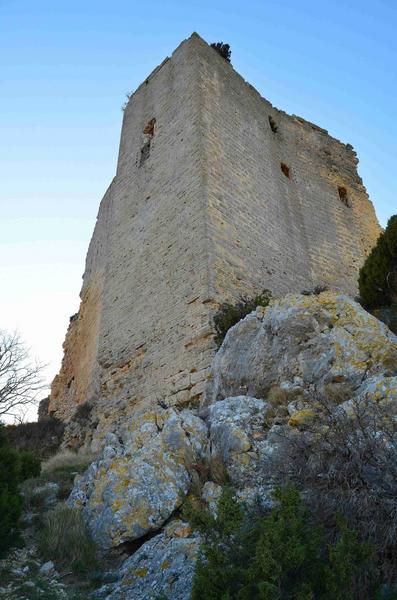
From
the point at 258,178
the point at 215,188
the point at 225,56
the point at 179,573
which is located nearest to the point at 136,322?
the point at 215,188

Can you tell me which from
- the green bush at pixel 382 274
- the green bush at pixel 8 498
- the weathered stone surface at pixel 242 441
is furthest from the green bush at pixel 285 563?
the green bush at pixel 382 274

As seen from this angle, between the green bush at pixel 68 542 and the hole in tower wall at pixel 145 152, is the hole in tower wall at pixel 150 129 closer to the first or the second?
the hole in tower wall at pixel 145 152

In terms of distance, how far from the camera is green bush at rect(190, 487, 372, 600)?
2.74 m

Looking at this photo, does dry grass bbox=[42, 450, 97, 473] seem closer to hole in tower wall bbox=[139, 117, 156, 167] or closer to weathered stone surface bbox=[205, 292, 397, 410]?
weathered stone surface bbox=[205, 292, 397, 410]

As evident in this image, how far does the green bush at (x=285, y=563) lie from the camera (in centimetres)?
274

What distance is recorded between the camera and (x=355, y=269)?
13281 mm

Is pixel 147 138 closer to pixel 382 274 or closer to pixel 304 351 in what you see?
pixel 382 274

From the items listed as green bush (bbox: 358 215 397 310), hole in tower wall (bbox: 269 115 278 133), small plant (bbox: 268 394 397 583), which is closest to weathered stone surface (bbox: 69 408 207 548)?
small plant (bbox: 268 394 397 583)

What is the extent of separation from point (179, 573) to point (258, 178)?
31.4ft

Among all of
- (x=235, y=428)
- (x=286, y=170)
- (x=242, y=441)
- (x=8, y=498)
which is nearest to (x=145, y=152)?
(x=286, y=170)

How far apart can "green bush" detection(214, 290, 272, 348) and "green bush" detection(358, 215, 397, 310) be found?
1675 mm

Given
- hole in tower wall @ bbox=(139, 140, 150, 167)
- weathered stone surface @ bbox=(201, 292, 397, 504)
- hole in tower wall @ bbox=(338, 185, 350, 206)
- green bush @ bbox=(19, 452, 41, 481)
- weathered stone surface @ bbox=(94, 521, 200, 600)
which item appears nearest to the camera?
weathered stone surface @ bbox=(94, 521, 200, 600)

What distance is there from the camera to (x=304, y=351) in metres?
5.89

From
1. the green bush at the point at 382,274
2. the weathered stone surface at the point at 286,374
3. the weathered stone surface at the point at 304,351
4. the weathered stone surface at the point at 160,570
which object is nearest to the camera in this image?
the weathered stone surface at the point at 160,570
